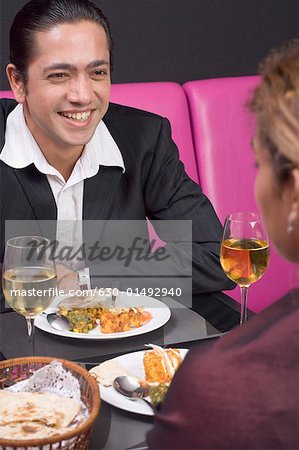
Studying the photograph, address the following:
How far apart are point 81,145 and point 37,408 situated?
115cm

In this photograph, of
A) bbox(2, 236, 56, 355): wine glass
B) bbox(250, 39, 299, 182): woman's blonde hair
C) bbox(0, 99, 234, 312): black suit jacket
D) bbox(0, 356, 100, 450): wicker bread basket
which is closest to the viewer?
bbox(250, 39, 299, 182): woman's blonde hair

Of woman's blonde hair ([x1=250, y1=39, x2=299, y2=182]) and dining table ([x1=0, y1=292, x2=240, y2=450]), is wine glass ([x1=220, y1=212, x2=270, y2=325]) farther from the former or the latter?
woman's blonde hair ([x1=250, y1=39, x2=299, y2=182])

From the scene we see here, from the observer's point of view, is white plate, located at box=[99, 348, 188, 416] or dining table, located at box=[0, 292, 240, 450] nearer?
white plate, located at box=[99, 348, 188, 416]

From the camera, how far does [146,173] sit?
227 centimetres

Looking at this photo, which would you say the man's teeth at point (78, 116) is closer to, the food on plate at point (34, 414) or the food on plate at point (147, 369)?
the food on plate at point (147, 369)

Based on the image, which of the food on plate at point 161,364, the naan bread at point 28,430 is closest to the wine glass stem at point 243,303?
the food on plate at point 161,364

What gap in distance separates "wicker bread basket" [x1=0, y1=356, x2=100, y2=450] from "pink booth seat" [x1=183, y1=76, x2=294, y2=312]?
1.53 m

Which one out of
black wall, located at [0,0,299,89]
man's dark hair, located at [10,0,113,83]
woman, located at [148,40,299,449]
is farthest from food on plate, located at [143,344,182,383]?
black wall, located at [0,0,299,89]

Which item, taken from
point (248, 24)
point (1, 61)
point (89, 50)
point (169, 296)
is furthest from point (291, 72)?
point (248, 24)

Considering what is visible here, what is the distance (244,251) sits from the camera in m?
1.50

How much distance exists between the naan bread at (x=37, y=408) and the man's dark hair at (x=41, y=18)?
1.16 metres

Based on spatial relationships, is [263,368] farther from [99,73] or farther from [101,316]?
[99,73]

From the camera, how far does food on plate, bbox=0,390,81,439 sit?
3.38ft

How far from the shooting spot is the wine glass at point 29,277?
132 cm
